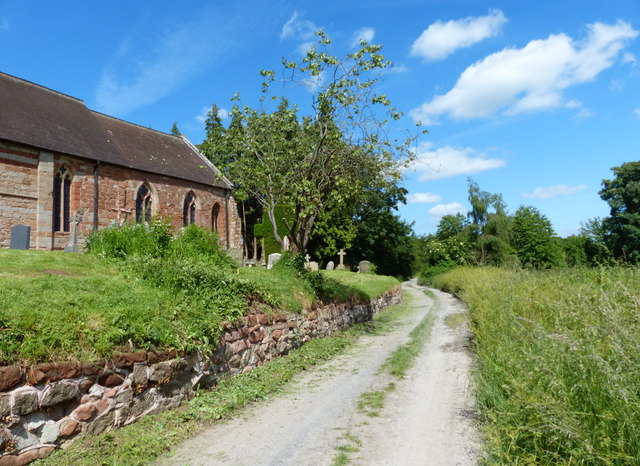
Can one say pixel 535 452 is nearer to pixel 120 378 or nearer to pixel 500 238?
pixel 120 378

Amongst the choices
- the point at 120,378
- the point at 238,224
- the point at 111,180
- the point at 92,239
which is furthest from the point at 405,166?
the point at 238,224

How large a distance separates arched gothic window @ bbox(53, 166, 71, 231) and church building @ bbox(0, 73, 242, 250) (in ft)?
0.15

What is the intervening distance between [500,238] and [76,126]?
38271 millimetres

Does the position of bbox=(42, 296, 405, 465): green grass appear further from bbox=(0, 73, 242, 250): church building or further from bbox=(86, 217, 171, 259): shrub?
bbox=(0, 73, 242, 250): church building

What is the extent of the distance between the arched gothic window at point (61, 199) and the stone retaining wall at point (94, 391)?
1867 centimetres

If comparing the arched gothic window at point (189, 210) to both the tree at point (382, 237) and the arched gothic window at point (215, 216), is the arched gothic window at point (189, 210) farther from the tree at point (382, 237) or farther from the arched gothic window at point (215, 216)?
the tree at point (382, 237)

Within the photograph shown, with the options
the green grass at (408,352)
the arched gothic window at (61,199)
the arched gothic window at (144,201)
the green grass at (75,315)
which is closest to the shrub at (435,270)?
the arched gothic window at (144,201)

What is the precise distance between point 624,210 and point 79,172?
Answer: 4480 cm

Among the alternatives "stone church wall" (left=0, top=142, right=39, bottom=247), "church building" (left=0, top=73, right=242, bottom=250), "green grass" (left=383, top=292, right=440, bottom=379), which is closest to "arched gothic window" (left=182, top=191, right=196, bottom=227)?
"church building" (left=0, top=73, right=242, bottom=250)

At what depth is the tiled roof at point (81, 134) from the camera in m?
21.8

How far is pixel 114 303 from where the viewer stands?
259 inches

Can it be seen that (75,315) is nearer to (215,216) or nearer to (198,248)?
(198,248)

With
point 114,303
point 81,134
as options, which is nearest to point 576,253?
point 114,303

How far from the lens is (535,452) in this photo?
3.90 m
